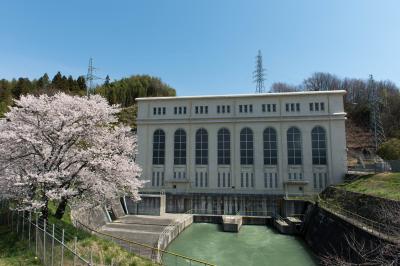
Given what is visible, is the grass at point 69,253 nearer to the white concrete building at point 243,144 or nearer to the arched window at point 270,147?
the white concrete building at point 243,144

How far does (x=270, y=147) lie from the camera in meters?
43.6

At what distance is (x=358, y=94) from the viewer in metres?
87.3

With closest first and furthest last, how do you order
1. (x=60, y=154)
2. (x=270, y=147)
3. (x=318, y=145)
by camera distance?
(x=60, y=154), (x=318, y=145), (x=270, y=147)

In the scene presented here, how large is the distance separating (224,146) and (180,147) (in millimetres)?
6819

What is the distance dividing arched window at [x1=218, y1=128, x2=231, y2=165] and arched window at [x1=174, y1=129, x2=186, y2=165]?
18.2 feet

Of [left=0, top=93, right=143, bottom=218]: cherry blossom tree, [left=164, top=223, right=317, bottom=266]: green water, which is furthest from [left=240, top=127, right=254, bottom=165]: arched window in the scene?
[left=0, top=93, right=143, bottom=218]: cherry blossom tree

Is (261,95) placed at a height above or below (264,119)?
above

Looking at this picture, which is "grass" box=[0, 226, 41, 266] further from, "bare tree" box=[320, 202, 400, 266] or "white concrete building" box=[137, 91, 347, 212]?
"white concrete building" box=[137, 91, 347, 212]

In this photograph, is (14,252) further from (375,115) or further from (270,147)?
(375,115)

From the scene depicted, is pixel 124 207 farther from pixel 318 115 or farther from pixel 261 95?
pixel 318 115

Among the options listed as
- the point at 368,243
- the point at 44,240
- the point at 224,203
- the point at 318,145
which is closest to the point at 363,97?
the point at 318,145

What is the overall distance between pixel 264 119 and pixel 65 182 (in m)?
32.3

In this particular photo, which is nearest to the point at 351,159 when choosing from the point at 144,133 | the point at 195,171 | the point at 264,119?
the point at 264,119

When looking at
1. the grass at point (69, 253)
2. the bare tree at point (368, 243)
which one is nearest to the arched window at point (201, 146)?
the bare tree at point (368, 243)
